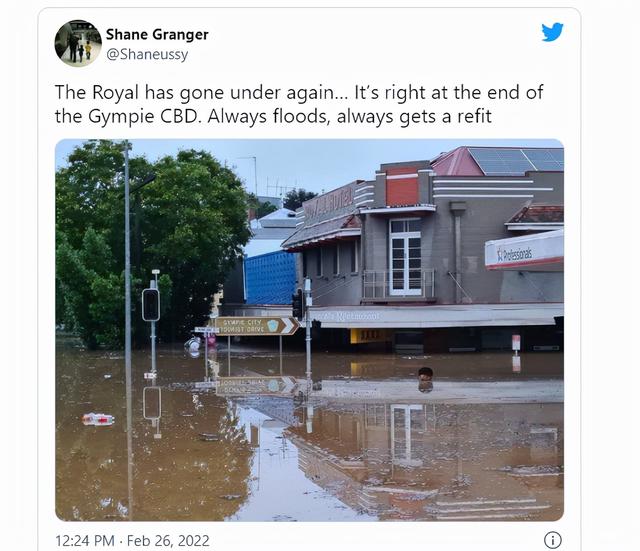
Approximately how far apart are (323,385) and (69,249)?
14600 millimetres

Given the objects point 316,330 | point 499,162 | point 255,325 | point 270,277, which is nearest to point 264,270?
point 270,277

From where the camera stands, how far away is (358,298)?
32219 mm

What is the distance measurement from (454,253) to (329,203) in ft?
21.8

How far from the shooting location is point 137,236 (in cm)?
3269

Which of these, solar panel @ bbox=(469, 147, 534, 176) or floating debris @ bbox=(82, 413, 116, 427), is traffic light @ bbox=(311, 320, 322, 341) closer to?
solar panel @ bbox=(469, 147, 534, 176)

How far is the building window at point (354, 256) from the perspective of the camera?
3281 cm

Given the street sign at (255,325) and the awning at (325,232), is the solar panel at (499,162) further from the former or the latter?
the street sign at (255,325)

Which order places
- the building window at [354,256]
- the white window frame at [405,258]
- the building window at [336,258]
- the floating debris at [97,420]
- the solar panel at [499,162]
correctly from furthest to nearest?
the building window at [336,258] < the building window at [354,256] < the white window frame at [405,258] < the solar panel at [499,162] < the floating debris at [97,420]
